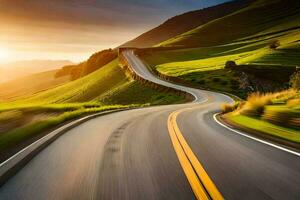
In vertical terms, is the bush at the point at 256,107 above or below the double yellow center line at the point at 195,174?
below

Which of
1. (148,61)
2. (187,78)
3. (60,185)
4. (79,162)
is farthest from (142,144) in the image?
(148,61)

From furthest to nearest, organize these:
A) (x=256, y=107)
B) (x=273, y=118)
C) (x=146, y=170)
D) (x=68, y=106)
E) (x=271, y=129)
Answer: (x=68, y=106)
(x=256, y=107)
(x=273, y=118)
(x=271, y=129)
(x=146, y=170)

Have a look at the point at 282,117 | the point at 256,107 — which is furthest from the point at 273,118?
the point at 256,107

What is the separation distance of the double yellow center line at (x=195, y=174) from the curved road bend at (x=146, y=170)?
9cm

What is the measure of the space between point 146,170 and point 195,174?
3.17 feet

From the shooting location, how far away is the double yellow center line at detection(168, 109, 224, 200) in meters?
5.57

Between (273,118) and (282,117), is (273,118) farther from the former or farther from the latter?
(282,117)

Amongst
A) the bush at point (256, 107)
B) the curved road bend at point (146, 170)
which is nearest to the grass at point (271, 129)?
the bush at point (256, 107)

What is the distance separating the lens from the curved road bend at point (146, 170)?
5.75 metres

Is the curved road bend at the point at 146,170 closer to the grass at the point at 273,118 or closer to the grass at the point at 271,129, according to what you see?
the grass at the point at 271,129

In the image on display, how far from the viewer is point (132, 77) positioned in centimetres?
7700

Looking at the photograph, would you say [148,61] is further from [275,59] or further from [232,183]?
[232,183]

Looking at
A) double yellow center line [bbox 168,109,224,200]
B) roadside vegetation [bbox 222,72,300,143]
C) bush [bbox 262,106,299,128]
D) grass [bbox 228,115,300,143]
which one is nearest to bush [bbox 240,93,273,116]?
roadside vegetation [bbox 222,72,300,143]

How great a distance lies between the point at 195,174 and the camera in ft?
22.1
